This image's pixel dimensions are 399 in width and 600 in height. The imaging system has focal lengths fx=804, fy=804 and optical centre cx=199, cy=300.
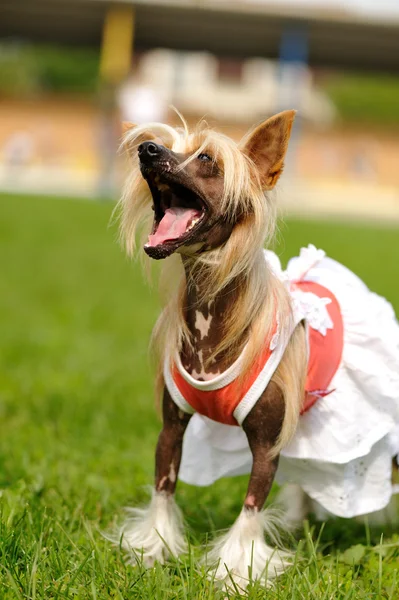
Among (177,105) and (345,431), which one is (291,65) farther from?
(345,431)

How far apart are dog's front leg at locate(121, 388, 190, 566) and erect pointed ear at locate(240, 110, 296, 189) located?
0.79 m

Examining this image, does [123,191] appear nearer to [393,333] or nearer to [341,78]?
[393,333]

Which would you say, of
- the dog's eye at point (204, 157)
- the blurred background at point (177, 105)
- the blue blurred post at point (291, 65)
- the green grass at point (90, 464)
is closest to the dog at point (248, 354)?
the dog's eye at point (204, 157)

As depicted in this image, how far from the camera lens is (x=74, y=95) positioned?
26.6 metres

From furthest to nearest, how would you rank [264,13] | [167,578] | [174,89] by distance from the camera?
1. [174,89]
2. [264,13]
3. [167,578]

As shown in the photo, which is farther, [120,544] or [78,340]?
[78,340]

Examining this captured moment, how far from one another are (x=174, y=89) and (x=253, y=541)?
39922 millimetres

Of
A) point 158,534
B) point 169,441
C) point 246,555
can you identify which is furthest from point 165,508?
point 246,555

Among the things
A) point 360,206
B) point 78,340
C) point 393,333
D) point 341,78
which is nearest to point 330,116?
point 341,78

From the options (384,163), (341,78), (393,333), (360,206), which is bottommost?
(393,333)

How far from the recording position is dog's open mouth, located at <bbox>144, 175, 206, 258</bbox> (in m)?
2.13

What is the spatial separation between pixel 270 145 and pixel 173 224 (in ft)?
1.16

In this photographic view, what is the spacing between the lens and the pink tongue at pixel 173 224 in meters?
2.15

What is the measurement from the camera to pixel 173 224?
2195 mm
